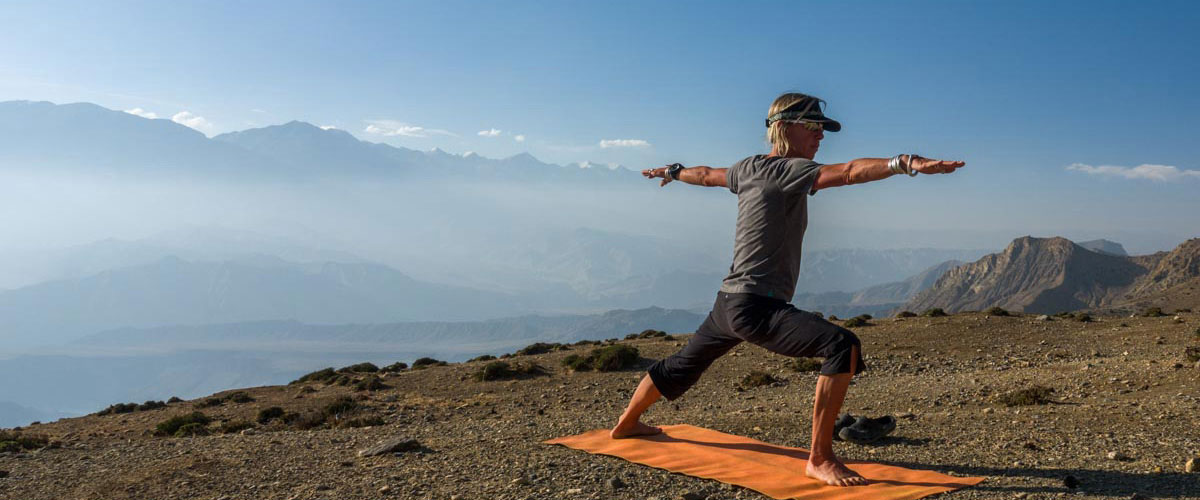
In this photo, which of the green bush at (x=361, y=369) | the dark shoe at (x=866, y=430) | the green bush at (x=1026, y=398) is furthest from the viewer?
the green bush at (x=361, y=369)

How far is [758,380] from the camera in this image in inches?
672

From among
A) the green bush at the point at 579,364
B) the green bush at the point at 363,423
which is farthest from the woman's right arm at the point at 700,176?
the green bush at the point at 579,364

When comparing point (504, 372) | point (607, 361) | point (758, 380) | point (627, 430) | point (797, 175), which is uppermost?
point (797, 175)

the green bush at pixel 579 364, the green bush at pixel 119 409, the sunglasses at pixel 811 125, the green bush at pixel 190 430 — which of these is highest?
the sunglasses at pixel 811 125

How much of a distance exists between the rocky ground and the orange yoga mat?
0.20 metres

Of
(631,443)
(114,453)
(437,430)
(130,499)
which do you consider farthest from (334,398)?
(631,443)

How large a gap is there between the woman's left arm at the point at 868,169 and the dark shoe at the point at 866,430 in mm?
3749

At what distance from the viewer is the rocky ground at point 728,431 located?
6.42 meters

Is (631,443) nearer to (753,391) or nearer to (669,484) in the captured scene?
(669,484)

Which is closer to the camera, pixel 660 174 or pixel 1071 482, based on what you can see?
pixel 1071 482

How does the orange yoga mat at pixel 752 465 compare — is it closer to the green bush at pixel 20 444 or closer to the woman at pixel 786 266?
the woman at pixel 786 266

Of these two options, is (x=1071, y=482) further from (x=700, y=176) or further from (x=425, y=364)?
(x=425, y=364)

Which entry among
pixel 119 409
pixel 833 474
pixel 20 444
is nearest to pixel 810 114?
pixel 833 474

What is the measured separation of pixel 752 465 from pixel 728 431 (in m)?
2.42
